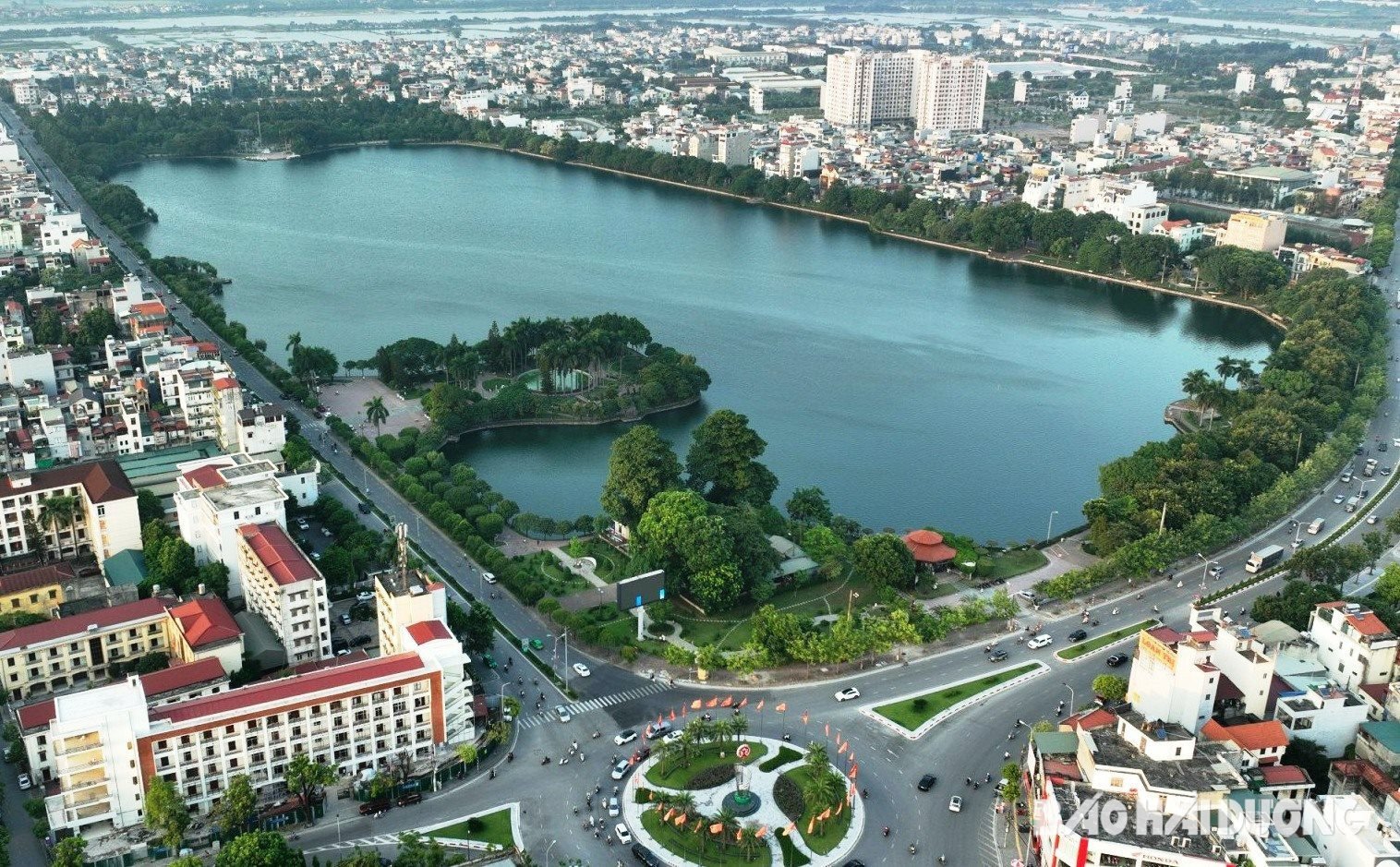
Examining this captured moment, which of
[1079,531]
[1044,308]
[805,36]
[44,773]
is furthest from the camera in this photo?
[805,36]

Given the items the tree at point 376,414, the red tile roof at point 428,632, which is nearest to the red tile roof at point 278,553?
the red tile roof at point 428,632

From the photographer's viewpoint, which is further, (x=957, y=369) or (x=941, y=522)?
(x=957, y=369)

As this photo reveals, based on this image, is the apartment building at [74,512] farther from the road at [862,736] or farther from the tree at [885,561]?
the tree at [885,561]

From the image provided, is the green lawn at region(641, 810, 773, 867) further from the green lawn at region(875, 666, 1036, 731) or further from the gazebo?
the gazebo

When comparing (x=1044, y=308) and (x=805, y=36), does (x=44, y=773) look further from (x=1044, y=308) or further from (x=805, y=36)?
(x=805, y=36)

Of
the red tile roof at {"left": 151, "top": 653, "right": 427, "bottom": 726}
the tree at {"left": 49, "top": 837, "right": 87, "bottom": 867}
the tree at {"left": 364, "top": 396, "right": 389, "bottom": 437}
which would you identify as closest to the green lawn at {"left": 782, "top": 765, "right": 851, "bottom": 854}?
the red tile roof at {"left": 151, "top": 653, "right": 427, "bottom": 726}

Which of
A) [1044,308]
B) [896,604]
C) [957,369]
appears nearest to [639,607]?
[896,604]

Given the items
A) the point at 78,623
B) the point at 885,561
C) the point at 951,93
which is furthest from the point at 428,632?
the point at 951,93
